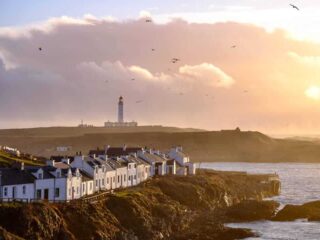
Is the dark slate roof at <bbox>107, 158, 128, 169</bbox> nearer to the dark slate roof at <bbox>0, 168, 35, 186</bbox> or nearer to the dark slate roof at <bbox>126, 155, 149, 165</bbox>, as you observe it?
the dark slate roof at <bbox>126, 155, 149, 165</bbox>

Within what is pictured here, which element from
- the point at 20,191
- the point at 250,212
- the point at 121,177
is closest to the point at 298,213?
the point at 250,212

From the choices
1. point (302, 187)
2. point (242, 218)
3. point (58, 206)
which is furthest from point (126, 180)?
point (302, 187)

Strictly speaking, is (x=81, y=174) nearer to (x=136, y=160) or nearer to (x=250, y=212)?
(x=250, y=212)

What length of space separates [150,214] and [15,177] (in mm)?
15817

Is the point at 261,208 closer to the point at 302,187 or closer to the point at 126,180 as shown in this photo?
the point at 126,180

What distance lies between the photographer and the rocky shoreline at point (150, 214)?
66.6 metres

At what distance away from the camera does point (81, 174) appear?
88188 mm

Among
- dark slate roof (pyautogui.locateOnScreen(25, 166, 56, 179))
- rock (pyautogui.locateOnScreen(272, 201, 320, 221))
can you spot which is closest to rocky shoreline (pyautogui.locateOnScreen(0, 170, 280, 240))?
rock (pyautogui.locateOnScreen(272, 201, 320, 221))

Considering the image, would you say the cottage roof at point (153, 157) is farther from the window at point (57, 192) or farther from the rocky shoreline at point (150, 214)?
the window at point (57, 192)

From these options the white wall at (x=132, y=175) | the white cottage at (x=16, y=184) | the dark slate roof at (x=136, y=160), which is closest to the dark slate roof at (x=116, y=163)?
the white wall at (x=132, y=175)

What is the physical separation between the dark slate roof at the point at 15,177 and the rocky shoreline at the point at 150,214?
18.0ft

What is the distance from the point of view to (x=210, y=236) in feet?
263

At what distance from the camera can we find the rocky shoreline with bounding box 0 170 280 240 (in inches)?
2621

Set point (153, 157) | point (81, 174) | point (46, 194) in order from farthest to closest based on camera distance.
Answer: point (153, 157) → point (81, 174) → point (46, 194)
